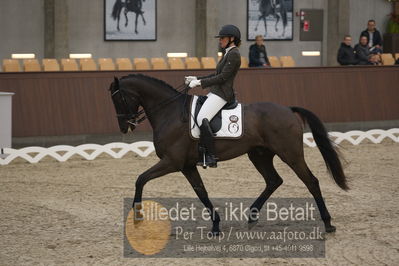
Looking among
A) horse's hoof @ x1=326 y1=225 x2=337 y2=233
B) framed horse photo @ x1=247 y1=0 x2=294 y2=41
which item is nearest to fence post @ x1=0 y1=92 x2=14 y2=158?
horse's hoof @ x1=326 y1=225 x2=337 y2=233

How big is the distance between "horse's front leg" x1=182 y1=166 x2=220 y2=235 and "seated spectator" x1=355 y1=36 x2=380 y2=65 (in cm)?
1104

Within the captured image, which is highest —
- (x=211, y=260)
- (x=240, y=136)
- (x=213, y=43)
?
(x=213, y=43)

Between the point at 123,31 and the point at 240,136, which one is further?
the point at 123,31

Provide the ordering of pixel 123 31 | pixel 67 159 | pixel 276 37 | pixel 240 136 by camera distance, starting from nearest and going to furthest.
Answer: pixel 240 136
pixel 67 159
pixel 123 31
pixel 276 37

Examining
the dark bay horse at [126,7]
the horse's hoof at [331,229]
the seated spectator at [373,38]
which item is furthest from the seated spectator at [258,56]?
the horse's hoof at [331,229]

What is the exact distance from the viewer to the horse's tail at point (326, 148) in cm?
886

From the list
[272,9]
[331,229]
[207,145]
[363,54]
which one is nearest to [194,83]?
[207,145]

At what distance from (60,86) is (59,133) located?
31.6 inches

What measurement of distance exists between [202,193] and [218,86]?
3.50 ft

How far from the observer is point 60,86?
48.3 ft

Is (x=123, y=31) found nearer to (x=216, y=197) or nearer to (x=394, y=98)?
(x=394, y=98)

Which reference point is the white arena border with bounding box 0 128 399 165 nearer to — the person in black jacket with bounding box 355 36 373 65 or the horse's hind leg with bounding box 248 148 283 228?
the person in black jacket with bounding box 355 36 373 65

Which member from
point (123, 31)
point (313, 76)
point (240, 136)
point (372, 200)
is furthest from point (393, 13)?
point (240, 136)

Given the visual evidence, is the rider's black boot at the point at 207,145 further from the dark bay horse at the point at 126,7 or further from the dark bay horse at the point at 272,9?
the dark bay horse at the point at 272,9
